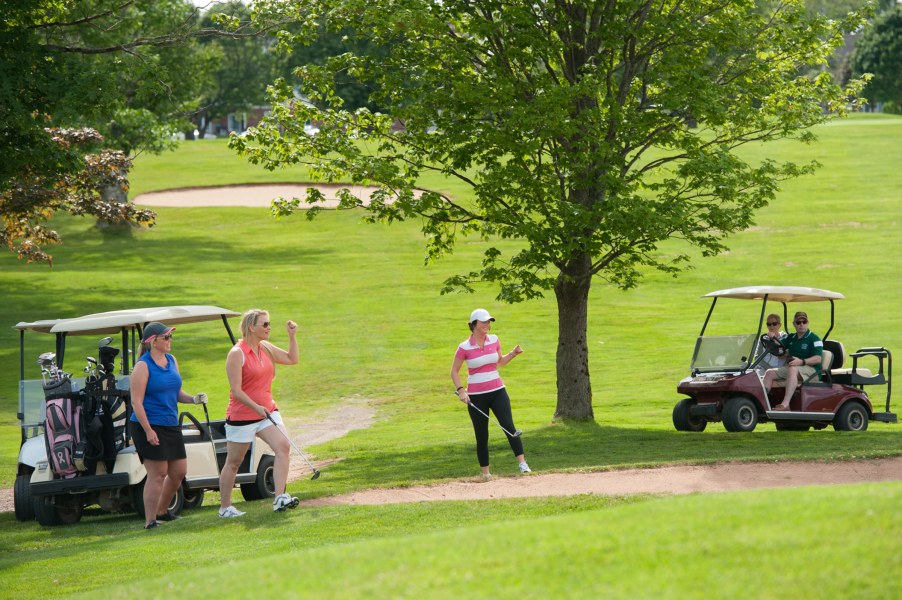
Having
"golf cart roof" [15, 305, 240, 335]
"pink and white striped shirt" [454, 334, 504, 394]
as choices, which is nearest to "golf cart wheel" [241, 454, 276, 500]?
"golf cart roof" [15, 305, 240, 335]

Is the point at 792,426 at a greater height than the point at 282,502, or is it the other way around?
the point at 282,502

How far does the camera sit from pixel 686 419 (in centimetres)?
1716

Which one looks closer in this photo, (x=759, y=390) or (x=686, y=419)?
(x=759, y=390)

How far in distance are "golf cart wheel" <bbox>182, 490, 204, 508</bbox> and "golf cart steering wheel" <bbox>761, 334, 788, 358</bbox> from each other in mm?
8469

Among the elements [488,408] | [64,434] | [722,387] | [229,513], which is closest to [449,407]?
[722,387]

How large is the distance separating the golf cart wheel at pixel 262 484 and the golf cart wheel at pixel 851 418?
27.9 feet

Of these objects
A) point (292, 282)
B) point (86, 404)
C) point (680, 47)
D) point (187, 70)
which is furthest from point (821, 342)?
point (187, 70)

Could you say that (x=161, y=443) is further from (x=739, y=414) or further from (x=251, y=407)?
(x=739, y=414)

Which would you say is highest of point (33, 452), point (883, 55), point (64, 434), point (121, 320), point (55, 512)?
point (883, 55)

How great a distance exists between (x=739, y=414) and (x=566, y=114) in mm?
4818

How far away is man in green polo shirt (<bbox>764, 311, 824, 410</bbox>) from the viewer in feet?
54.1

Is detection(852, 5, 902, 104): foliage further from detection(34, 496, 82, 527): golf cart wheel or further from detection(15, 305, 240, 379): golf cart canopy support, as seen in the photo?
detection(34, 496, 82, 527): golf cart wheel

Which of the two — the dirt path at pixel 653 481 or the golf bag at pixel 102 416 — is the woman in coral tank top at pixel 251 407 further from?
the golf bag at pixel 102 416

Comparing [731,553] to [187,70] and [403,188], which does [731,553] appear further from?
[187,70]
